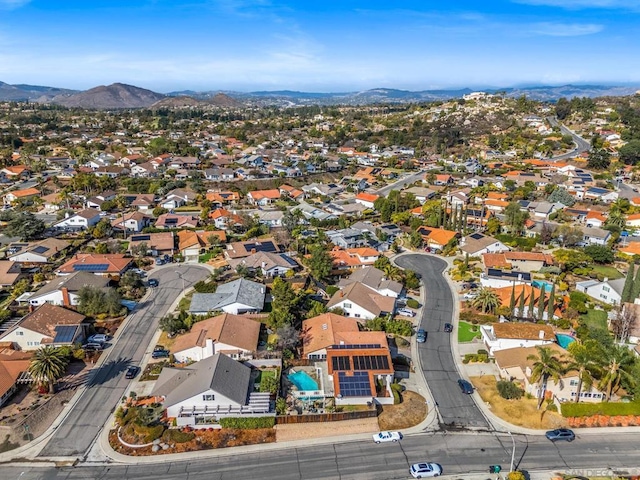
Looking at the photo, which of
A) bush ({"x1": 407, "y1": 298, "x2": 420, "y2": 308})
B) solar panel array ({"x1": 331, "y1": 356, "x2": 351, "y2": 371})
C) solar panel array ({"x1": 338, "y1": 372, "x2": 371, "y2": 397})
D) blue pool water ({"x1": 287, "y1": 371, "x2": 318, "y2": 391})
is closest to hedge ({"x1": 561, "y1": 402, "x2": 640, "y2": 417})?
solar panel array ({"x1": 338, "y1": 372, "x2": 371, "y2": 397})

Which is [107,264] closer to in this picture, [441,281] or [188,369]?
[188,369]

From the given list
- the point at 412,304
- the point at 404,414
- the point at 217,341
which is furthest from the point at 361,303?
the point at 217,341

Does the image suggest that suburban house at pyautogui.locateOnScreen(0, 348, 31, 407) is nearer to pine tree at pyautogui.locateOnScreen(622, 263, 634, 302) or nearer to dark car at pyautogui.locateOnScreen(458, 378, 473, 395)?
dark car at pyautogui.locateOnScreen(458, 378, 473, 395)

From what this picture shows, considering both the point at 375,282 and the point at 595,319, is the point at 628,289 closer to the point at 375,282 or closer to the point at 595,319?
the point at 595,319

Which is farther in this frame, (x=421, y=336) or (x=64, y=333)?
(x=421, y=336)

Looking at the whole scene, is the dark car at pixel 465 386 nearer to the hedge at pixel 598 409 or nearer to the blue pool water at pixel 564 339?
the hedge at pixel 598 409

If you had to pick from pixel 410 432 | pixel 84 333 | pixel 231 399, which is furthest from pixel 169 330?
pixel 410 432
